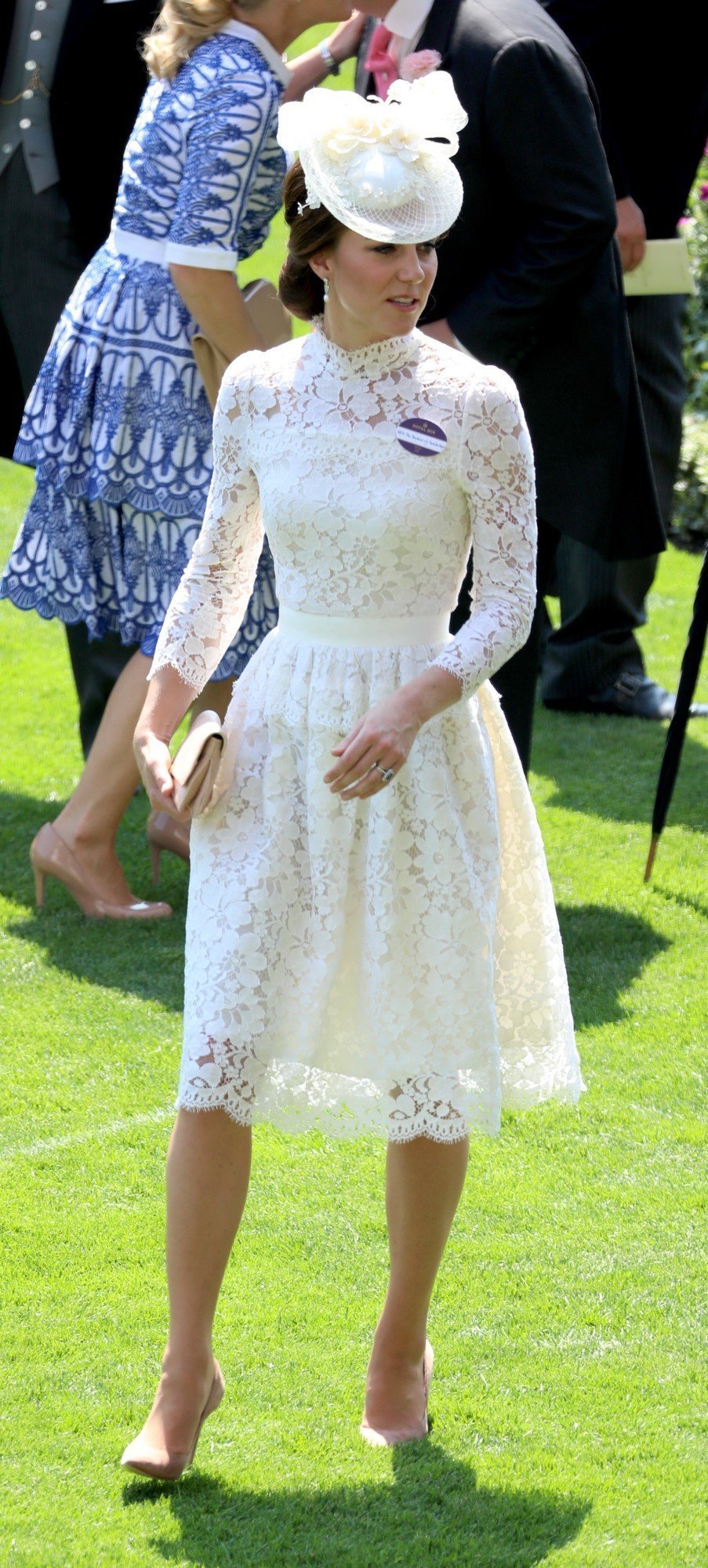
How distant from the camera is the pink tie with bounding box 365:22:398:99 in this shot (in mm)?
4027

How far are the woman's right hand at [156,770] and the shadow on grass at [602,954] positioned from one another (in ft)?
5.60

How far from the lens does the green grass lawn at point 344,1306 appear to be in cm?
243

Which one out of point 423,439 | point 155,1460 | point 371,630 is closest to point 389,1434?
point 155,1460

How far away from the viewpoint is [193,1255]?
8.09 ft

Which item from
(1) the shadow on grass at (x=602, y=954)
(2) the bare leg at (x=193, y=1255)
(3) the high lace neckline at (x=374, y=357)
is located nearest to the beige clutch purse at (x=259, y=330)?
(1) the shadow on grass at (x=602, y=954)

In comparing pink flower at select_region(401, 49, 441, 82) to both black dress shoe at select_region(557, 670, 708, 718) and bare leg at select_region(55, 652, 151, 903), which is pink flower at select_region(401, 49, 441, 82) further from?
black dress shoe at select_region(557, 670, 708, 718)

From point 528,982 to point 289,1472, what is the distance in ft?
2.27

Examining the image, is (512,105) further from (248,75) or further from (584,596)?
(584,596)

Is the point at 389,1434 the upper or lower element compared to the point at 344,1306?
upper

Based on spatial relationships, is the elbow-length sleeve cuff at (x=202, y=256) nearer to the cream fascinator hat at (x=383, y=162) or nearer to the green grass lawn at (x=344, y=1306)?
the green grass lawn at (x=344, y=1306)

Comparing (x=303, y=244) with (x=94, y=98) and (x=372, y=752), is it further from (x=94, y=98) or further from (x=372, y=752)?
(x=94, y=98)

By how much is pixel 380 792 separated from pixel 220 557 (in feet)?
1.36

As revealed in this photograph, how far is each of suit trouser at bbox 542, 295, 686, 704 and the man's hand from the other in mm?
768

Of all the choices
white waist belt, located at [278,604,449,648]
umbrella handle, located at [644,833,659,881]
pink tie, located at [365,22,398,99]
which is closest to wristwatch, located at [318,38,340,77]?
pink tie, located at [365,22,398,99]
